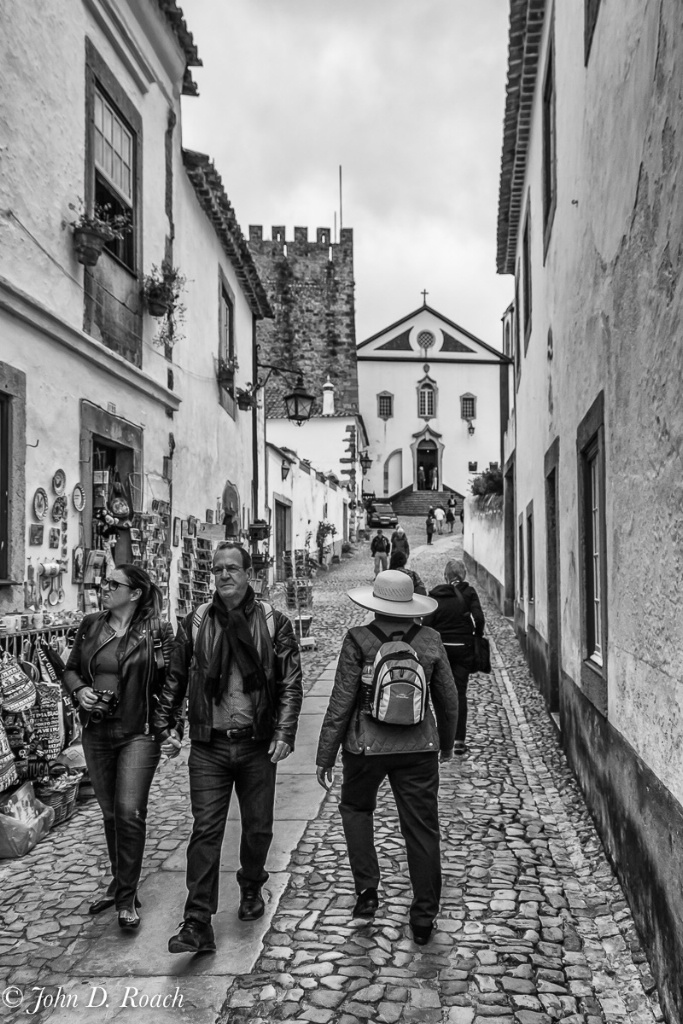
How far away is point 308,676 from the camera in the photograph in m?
10.6

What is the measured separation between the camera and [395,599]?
4145mm

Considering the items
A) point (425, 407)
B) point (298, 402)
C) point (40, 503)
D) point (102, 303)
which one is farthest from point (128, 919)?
point (425, 407)

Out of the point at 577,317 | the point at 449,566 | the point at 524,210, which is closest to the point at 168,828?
the point at 449,566

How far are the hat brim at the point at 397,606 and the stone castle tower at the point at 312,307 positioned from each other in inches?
1599

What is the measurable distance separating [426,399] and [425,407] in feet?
1.55

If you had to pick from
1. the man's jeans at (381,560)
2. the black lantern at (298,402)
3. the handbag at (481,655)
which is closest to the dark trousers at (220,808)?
the handbag at (481,655)

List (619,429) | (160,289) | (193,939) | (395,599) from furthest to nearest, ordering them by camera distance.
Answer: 1. (160,289)
2. (619,429)
3. (395,599)
4. (193,939)

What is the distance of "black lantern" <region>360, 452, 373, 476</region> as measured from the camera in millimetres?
46537

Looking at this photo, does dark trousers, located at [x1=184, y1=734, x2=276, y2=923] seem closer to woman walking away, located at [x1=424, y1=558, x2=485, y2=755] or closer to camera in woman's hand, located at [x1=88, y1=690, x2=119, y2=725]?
camera in woman's hand, located at [x1=88, y1=690, x2=119, y2=725]

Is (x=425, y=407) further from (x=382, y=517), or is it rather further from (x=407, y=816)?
(x=407, y=816)

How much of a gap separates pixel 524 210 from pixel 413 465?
1515 inches

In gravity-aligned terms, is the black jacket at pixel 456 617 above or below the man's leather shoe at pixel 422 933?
above

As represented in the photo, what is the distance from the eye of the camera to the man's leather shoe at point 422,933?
3.79 m

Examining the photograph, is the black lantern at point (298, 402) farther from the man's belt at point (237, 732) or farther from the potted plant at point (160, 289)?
the man's belt at point (237, 732)
